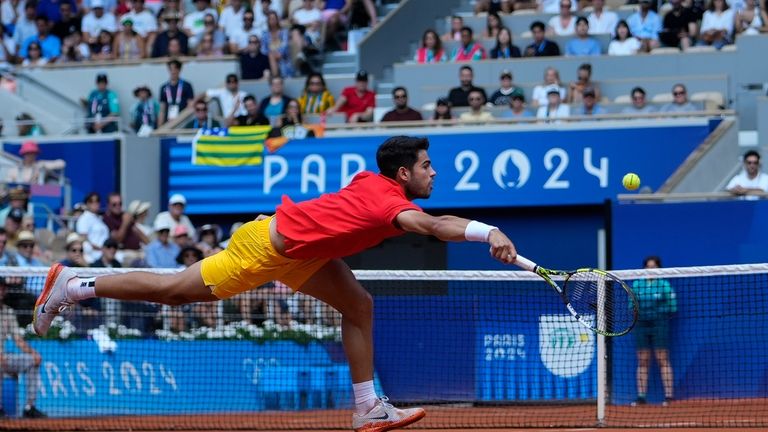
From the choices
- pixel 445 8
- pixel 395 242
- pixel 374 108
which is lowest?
pixel 395 242

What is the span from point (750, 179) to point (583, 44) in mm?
4323

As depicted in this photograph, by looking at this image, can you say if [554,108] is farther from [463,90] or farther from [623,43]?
[623,43]

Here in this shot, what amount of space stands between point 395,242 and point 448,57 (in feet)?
14.7

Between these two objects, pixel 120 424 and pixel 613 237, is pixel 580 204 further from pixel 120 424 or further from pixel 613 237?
pixel 120 424

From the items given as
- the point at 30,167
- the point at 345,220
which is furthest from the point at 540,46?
the point at 345,220

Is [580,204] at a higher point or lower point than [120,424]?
higher

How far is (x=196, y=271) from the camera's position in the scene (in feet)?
28.6

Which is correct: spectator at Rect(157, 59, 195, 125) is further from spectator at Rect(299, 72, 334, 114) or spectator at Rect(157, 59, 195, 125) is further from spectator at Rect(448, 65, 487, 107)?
spectator at Rect(448, 65, 487, 107)

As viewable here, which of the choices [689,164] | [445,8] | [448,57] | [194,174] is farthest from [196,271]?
[445,8]

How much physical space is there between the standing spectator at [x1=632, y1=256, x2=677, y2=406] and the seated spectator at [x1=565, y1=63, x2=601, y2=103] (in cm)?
486

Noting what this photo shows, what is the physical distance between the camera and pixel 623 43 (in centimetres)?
1961

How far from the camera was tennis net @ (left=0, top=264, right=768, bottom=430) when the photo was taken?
13.9 metres

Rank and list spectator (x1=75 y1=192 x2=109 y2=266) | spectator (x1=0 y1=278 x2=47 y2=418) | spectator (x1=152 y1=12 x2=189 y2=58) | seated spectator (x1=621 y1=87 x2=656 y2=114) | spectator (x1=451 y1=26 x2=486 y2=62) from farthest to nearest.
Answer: spectator (x1=152 y1=12 x2=189 y2=58) → spectator (x1=451 y1=26 x2=486 y2=62) → spectator (x1=75 y1=192 x2=109 y2=266) → seated spectator (x1=621 y1=87 x2=656 y2=114) → spectator (x1=0 y1=278 x2=47 y2=418)

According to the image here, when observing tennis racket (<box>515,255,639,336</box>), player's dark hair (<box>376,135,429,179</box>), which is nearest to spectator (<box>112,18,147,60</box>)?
tennis racket (<box>515,255,639,336</box>)
